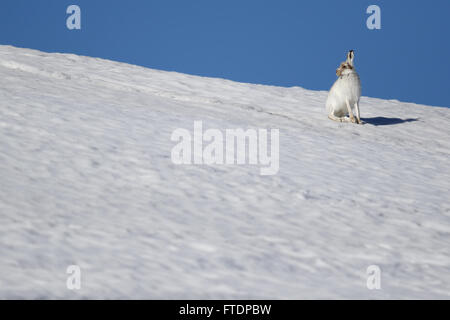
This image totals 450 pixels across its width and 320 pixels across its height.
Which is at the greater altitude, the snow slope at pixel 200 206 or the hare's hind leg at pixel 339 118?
the hare's hind leg at pixel 339 118

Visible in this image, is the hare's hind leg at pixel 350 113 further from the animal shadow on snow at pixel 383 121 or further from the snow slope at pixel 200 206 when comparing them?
the animal shadow on snow at pixel 383 121

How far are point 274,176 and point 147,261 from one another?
2.66 metres

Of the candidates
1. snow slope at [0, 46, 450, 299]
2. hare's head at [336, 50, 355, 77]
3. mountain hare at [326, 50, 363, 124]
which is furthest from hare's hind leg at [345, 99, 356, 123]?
hare's head at [336, 50, 355, 77]

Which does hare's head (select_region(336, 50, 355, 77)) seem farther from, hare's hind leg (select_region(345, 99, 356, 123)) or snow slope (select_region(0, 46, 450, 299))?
snow slope (select_region(0, 46, 450, 299))

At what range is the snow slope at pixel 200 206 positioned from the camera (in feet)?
13.5

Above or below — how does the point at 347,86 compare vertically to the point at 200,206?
above

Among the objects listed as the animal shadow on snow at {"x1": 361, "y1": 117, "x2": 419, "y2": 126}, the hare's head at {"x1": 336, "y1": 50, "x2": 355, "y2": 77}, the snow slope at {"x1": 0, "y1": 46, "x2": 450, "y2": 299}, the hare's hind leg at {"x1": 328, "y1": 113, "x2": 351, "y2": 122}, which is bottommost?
the snow slope at {"x1": 0, "y1": 46, "x2": 450, "y2": 299}

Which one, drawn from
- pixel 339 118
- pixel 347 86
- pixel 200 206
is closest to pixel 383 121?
pixel 339 118

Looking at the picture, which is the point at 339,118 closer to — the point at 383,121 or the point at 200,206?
the point at 383,121

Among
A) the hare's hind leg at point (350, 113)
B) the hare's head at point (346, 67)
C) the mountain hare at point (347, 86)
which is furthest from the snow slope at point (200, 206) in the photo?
the hare's head at point (346, 67)

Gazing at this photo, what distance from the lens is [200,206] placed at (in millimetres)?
5453

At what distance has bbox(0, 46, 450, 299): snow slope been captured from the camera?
4105 millimetres
